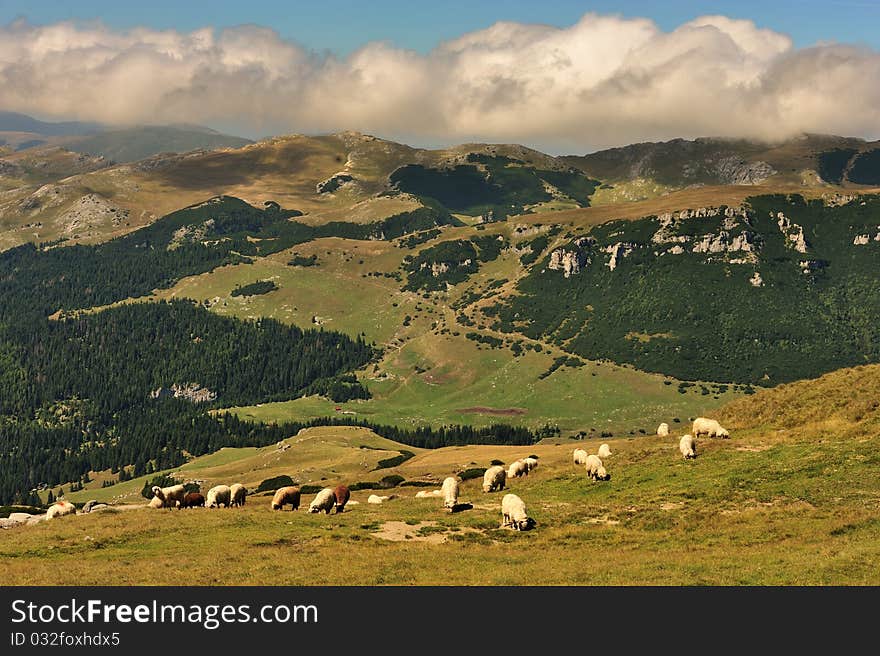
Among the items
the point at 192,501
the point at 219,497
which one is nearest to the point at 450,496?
the point at 219,497

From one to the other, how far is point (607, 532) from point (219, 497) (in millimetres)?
41449

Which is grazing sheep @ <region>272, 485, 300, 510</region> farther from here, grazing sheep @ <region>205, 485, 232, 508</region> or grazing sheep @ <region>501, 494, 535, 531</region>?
grazing sheep @ <region>501, 494, 535, 531</region>

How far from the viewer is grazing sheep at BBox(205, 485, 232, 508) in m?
68.9

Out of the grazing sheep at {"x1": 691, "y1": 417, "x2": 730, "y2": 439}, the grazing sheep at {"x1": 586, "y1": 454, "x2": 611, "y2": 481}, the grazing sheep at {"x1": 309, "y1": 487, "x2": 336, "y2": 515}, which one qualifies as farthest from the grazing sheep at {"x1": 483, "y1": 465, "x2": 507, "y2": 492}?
the grazing sheep at {"x1": 691, "y1": 417, "x2": 730, "y2": 439}

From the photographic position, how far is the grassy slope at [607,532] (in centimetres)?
3441

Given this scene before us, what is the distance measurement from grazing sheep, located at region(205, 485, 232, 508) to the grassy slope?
313 inches

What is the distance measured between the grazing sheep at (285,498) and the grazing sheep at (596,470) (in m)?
29.0

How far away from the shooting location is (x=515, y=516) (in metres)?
49.1

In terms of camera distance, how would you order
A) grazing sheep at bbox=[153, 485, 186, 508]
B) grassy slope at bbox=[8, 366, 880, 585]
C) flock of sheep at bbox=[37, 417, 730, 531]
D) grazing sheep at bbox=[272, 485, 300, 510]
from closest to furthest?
grassy slope at bbox=[8, 366, 880, 585], flock of sheep at bbox=[37, 417, 730, 531], grazing sheep at bbox=[272, 485, 300, 510], grazing sheep at bbox=[153, 485, 186, 508]

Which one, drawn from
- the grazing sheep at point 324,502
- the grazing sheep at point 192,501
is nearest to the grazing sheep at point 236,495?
the grazing sheep at point 192,501

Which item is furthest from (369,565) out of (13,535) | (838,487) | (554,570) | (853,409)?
(853,409)

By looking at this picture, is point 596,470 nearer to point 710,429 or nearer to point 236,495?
point 710,429

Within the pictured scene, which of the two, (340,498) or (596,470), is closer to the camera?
(340,498)
